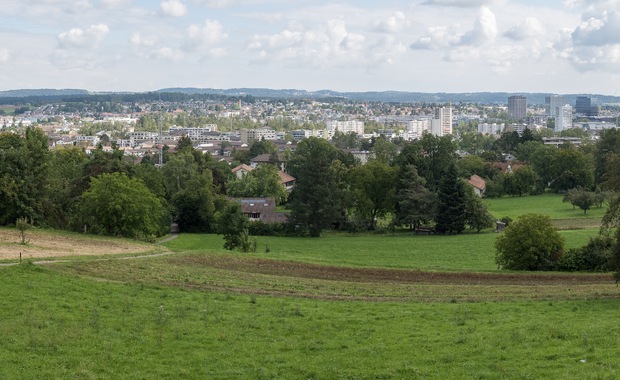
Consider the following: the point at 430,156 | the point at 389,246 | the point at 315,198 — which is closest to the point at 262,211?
the point at 315,198

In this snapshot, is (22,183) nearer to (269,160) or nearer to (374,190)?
(374,190)

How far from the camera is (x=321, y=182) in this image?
2761 inches

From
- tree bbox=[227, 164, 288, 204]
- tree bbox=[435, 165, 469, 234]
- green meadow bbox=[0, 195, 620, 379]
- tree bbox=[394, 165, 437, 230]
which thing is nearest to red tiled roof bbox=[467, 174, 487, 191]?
tree bbox=[227, 164, 288, 204]

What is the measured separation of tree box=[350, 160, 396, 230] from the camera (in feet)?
245

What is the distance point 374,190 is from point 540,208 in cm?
2235

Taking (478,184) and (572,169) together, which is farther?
(478,184)

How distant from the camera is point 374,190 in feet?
248

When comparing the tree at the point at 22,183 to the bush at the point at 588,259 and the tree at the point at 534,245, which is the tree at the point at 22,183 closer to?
the tree at the point at 534,245

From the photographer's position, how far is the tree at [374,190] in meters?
74.6

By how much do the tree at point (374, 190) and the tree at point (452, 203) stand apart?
6.06 meters

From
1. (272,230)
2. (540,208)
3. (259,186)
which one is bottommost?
(272,230)

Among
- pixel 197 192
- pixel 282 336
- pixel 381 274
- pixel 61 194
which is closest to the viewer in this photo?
pixel 282 336

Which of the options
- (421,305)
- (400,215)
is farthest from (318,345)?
(400,215)

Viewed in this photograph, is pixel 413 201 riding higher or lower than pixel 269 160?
lower
